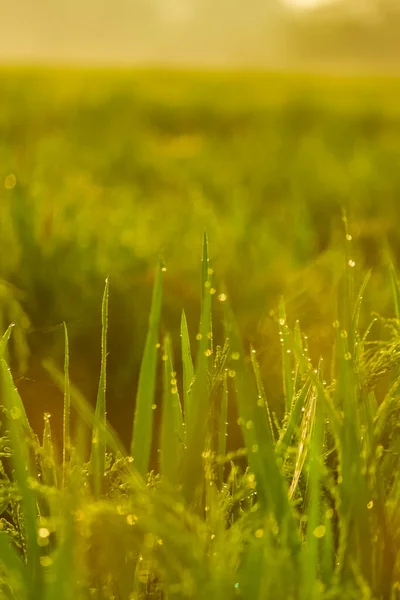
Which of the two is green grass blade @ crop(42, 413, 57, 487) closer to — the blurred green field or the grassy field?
the grassy field

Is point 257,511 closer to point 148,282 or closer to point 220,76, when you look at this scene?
point 148,282

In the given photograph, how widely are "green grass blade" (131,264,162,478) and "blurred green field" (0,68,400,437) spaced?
0.09 meters

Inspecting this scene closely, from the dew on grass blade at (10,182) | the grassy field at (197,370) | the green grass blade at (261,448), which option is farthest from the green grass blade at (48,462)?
the dew on grass blade at (10,182)

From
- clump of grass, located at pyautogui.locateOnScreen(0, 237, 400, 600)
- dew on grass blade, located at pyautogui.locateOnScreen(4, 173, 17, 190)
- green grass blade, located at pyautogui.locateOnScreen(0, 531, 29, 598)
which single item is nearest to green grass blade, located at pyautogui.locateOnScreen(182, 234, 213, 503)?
clump of grass, located at pyautogui.locateOnScreen(0, 237, 400, 600)

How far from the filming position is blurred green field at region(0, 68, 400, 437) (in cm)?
92

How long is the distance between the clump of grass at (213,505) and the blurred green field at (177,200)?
11 centimetres

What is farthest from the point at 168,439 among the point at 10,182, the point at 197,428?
the point at 10,182

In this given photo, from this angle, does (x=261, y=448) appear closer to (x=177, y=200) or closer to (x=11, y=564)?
(x=11, y=564)

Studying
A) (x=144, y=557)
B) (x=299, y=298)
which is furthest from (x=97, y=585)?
(x=299, y=298)

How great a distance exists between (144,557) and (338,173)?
5.96 ft

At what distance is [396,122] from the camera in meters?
2.89

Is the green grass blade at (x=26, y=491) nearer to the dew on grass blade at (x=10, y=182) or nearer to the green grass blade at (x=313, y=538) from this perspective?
the green grass blade at (x=313, y=538)

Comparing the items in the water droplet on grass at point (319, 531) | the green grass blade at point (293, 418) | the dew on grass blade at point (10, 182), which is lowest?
the water droplet on grass at point (319, 531)

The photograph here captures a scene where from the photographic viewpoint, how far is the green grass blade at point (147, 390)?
44cm
